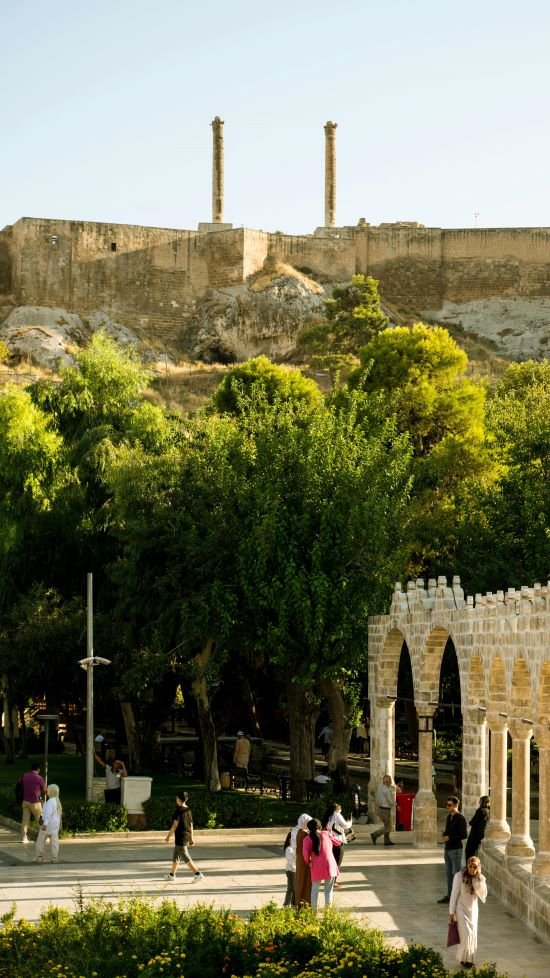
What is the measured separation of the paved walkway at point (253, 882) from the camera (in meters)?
15.2

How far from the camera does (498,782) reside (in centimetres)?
1898

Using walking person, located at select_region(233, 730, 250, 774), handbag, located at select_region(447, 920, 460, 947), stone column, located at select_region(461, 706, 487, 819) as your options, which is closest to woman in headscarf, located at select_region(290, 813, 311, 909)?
handbag, located at select_region(447, 920, 460, 947)

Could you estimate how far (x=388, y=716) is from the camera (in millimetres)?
24844

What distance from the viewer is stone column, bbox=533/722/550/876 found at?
1561 cm

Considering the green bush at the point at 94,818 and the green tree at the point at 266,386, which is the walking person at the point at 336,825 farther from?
the green tree at the point at 266,386

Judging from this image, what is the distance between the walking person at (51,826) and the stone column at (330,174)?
66.7 meters

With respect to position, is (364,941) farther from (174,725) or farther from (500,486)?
(174,725)

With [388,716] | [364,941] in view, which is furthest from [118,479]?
[364,941]

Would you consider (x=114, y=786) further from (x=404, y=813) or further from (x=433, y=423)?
(x=433, y=423)

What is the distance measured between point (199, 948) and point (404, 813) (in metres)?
12.4

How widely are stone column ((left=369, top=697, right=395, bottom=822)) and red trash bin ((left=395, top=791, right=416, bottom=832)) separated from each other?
1.61 feet

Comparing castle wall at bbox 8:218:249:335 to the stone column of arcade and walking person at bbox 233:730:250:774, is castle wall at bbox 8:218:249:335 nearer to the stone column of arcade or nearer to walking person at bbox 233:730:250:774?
walking person at bbox 233:730:250:774

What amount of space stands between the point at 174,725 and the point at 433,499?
12380mm

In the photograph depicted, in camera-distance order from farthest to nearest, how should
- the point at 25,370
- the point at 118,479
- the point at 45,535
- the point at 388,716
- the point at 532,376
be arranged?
the point at 25,370 < the point at 532,376 < the point at 45,535 < the point at 118,479 < the point at 388,716
